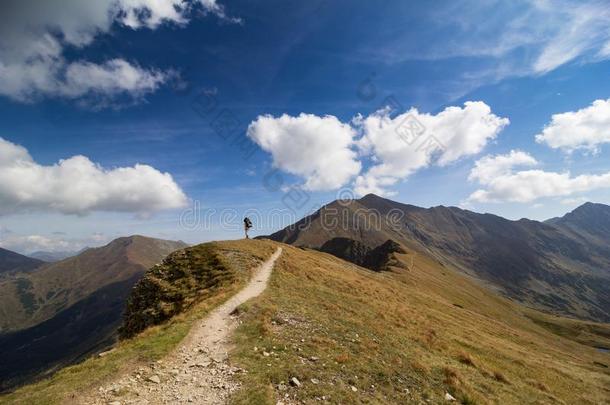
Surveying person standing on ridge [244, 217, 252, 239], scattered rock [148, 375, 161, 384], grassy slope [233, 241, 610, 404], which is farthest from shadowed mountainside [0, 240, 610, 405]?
person standing on ridge [244, 217, 252, 239]

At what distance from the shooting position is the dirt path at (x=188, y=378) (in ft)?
48.8

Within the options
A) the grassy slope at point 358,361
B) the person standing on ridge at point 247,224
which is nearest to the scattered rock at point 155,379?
the grassy slope at point 358,361

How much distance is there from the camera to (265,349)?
20062 mm

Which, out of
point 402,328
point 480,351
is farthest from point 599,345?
point 402,328

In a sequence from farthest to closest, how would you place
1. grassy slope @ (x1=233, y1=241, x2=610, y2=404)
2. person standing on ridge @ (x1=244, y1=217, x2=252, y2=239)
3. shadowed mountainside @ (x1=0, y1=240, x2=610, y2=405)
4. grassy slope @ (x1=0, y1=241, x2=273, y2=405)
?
person standing on ridge @ (x1=244, y1=217, x2=252, y2=239) → grassy slope @ (x1=233, y1=241, x2=610, y2=404) → shadowed mountainside @ (x1=0, y1=240, x2=610, y2=405) → grassy slope @ (x1=0, y1=241, x2=273, y2=405)

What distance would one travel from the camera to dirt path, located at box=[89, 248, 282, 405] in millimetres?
14875

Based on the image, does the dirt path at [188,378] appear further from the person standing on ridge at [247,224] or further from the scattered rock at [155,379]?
the person standing on ridge at [247,224]

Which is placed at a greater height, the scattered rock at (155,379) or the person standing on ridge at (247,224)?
the person standing on ridge at (247,224)

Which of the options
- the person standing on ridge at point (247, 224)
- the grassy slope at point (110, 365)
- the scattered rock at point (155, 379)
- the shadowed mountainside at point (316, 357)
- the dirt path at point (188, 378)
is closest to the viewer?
the dirt path at point (188, 378)

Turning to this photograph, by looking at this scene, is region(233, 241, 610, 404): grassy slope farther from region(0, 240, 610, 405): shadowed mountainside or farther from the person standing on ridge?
the person standing on ridge

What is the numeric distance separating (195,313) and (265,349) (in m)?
9.09

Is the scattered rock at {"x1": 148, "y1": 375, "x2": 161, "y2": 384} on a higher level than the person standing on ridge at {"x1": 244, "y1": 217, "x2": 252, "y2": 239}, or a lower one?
lower

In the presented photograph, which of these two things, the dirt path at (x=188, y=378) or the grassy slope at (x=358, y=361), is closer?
the dirt path at (x=188, y=378)

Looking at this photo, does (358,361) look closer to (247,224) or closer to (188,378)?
(188,378)
